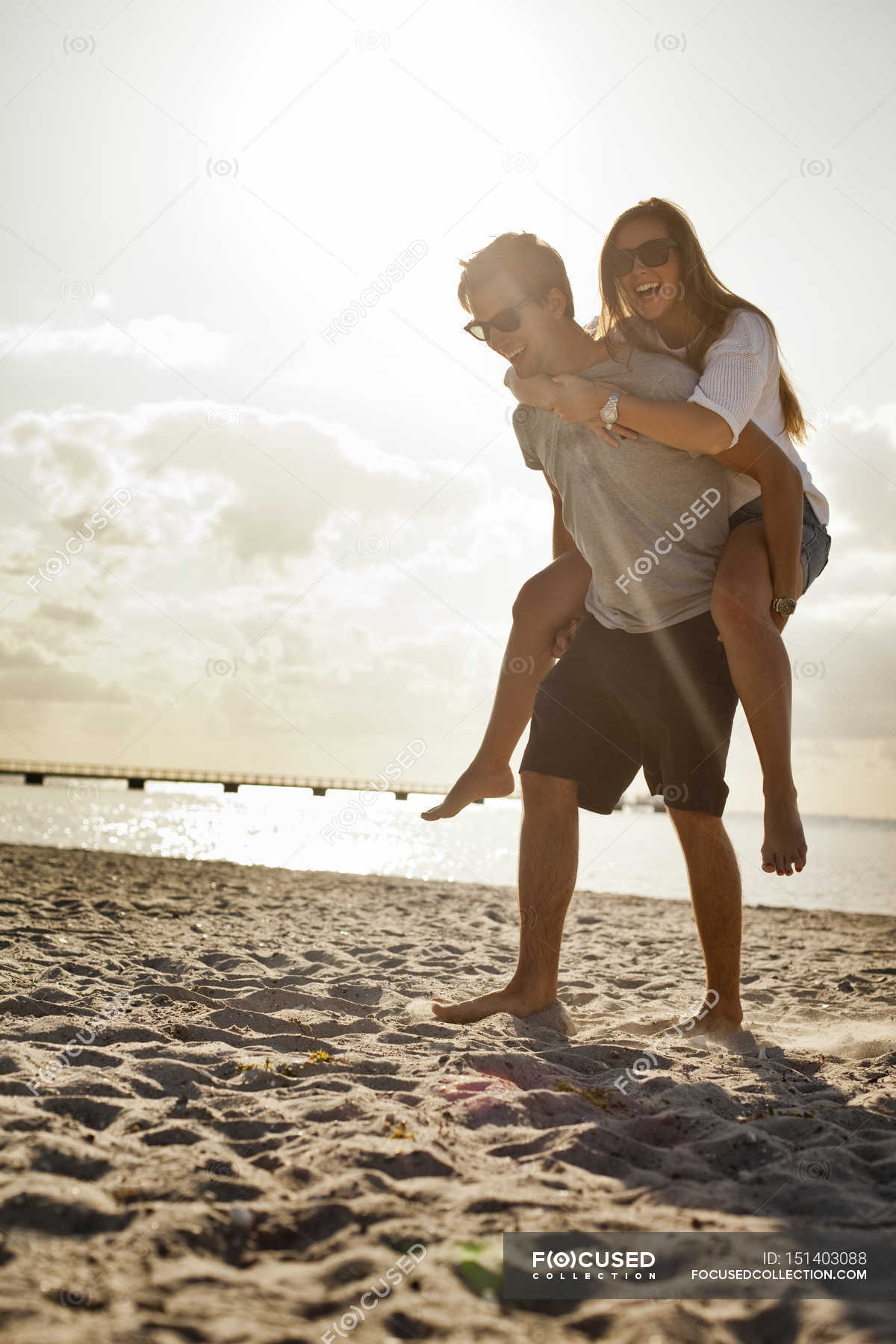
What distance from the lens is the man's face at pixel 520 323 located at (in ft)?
8.54

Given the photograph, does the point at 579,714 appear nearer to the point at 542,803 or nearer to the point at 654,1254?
the point at 542,803

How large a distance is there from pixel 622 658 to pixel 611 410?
696 mm

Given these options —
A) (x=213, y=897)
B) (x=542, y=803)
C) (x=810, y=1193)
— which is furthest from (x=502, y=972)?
(x=213, y=897)

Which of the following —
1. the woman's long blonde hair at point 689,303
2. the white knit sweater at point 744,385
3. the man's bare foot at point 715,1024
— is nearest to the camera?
the white knit sweater at point 744,385

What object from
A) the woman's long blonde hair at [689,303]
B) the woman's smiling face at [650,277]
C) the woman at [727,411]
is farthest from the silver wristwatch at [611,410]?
the woman's smiling face at [650,277]

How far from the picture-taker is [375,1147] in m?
1.64

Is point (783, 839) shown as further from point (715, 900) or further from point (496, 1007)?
point (496, 1007)

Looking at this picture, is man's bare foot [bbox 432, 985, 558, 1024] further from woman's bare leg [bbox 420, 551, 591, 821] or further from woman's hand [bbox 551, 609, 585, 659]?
woman's hand [bbox 551, 609, 585, 659]

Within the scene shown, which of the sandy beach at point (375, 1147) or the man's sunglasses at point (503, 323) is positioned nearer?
the sandy beach at point (375, 1147)

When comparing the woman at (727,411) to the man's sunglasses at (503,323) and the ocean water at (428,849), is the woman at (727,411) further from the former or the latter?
the ocean water at (428,849)

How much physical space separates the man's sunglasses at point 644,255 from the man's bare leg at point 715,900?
150 centimetres

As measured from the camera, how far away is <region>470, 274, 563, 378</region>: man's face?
8.54ft

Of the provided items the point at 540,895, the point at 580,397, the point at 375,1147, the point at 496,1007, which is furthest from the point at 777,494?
the point at 375,1147

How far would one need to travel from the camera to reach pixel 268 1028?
2.60 meters
